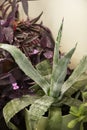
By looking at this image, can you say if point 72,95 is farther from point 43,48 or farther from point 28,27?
point 28,27

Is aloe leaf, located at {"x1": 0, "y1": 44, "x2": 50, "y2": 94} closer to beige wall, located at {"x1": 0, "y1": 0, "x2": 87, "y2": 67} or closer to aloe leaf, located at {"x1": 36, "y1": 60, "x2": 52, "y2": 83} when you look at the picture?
aloe leaf, located at {"x1": 36, "y1": 60, "x2": 52, "y2": 83}

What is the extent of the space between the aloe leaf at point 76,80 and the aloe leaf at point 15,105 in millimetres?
118

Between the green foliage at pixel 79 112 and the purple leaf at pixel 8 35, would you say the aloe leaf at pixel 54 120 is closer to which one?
the green foliage at pixel 79 112

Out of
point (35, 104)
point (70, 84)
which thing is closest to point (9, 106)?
point (35, 104)

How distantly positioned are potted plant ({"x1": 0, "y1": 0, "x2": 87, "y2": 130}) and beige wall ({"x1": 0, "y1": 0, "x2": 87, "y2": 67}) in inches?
7.3

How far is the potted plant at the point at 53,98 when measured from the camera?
916 millimetres

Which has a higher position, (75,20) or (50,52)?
(75,20)

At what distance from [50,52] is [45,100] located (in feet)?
0.83

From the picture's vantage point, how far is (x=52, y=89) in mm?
967

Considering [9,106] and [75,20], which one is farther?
[75,20]

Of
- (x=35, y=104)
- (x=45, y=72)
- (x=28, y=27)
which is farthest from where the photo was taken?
(x=28, y=27)

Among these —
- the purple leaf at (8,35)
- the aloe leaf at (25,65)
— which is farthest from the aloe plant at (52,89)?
the purple leaf at (8,35)

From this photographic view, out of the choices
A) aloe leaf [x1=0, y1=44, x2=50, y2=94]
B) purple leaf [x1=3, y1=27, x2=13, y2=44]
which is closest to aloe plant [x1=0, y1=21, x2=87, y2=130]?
aloe leaf [x1=0, y1=44, x2=50, y2=94]

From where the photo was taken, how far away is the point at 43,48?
115 cm
